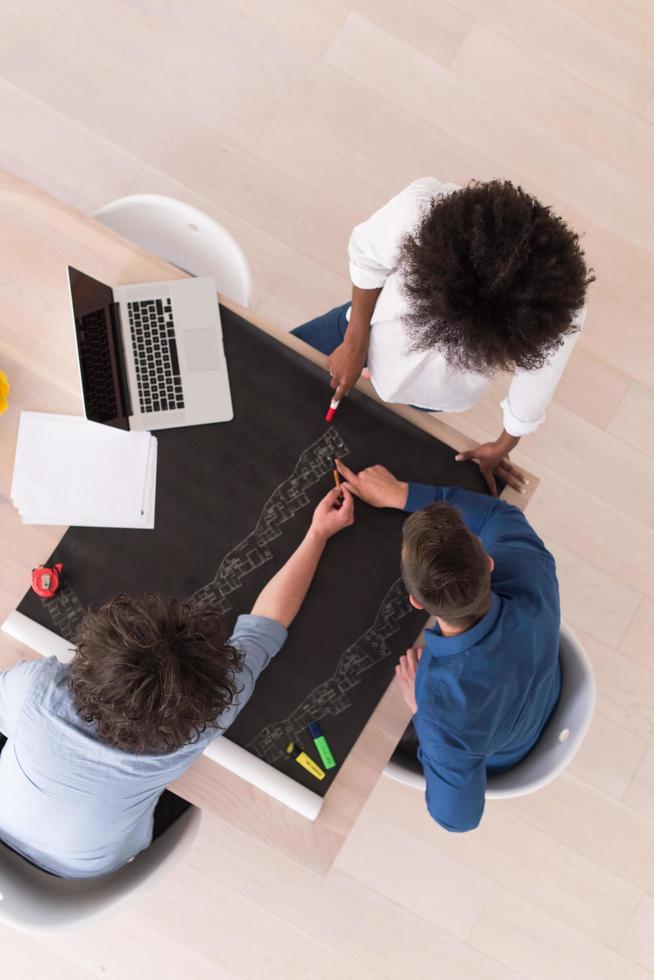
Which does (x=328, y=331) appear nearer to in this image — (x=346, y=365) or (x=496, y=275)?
(x=346, y=365)

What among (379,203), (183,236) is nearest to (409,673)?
(183,236)

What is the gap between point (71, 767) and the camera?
1.15 metres

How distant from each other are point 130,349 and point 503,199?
717 millimetres

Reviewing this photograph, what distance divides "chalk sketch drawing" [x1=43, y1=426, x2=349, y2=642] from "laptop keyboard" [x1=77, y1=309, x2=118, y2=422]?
0.32m

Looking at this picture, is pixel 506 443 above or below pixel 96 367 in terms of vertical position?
above

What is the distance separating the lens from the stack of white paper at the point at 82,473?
133 centimetres

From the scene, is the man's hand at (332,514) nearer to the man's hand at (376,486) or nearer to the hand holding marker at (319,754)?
the man's hand at (376,486)

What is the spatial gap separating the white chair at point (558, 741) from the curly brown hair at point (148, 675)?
1.63 ft

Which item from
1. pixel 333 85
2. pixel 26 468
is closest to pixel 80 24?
pixel 333 85

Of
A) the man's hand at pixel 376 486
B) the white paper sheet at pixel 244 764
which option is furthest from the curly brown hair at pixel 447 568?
the white paper sheet at pixel 244 764

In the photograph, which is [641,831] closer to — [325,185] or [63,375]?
[63,375]

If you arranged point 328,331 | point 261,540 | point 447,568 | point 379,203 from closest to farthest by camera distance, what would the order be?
point 447,568 → point 261,540 → point 328,331 → point 379,203

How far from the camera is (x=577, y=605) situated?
2080 millimetres

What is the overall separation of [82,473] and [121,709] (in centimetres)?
46
